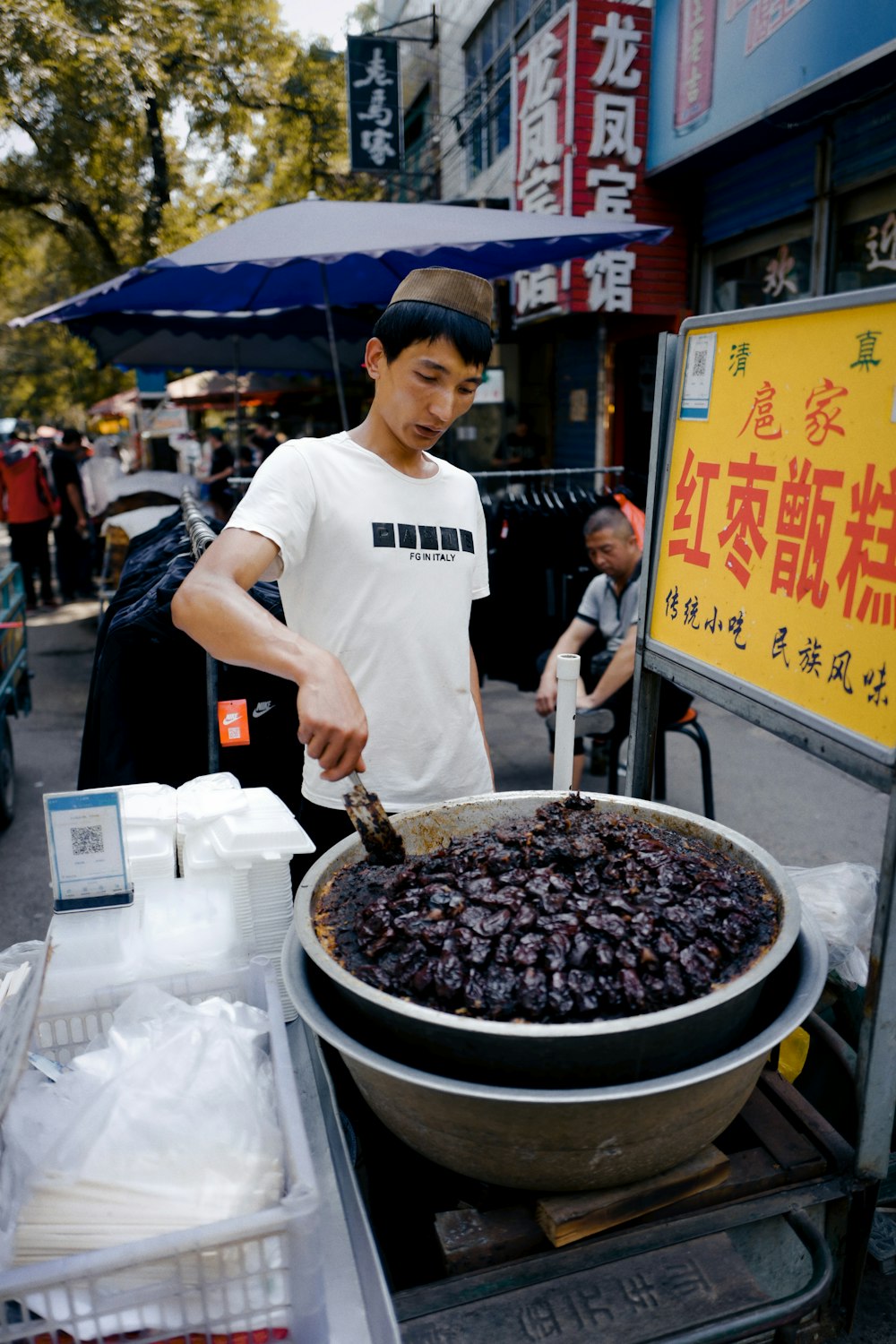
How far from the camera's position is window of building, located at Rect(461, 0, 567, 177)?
496 inches

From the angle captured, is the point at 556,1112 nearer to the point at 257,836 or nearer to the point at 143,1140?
the point at 143,1140

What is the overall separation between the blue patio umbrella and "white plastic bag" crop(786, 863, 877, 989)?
14.5ft

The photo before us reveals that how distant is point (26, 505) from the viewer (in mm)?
11867

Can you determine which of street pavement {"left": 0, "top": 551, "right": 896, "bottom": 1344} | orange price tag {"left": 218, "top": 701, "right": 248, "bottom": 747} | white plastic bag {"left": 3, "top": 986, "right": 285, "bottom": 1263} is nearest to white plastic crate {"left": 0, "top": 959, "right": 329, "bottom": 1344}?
white plastic bag {"left": 3, "top": 986, "right": 285, "bottom": 1263}

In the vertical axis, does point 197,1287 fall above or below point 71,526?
above

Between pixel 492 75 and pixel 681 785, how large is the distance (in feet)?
42.8

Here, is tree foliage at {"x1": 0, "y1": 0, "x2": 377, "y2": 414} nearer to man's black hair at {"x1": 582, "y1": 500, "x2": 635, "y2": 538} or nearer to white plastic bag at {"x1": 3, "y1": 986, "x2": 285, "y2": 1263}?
man's black hair at {"x1": 582, "y1": 500, "x2": 635, "y2": 538}

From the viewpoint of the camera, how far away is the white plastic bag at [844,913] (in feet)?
6.81

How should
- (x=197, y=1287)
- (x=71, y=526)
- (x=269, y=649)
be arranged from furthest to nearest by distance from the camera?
(x=71, y=526) < (x=269, y=649) < (x=197, y=1287)

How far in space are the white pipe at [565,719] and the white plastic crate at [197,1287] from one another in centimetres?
124

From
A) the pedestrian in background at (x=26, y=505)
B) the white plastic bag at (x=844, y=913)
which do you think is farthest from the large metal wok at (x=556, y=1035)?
the pedestrian in background at (x=26, y=505)

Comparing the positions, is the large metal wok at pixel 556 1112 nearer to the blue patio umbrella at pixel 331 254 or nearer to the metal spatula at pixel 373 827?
the metal spatula at pixel 373 827

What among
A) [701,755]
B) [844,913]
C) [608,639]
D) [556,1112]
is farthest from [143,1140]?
[608,639]

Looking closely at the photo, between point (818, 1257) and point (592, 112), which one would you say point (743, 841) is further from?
point (592, 112)
